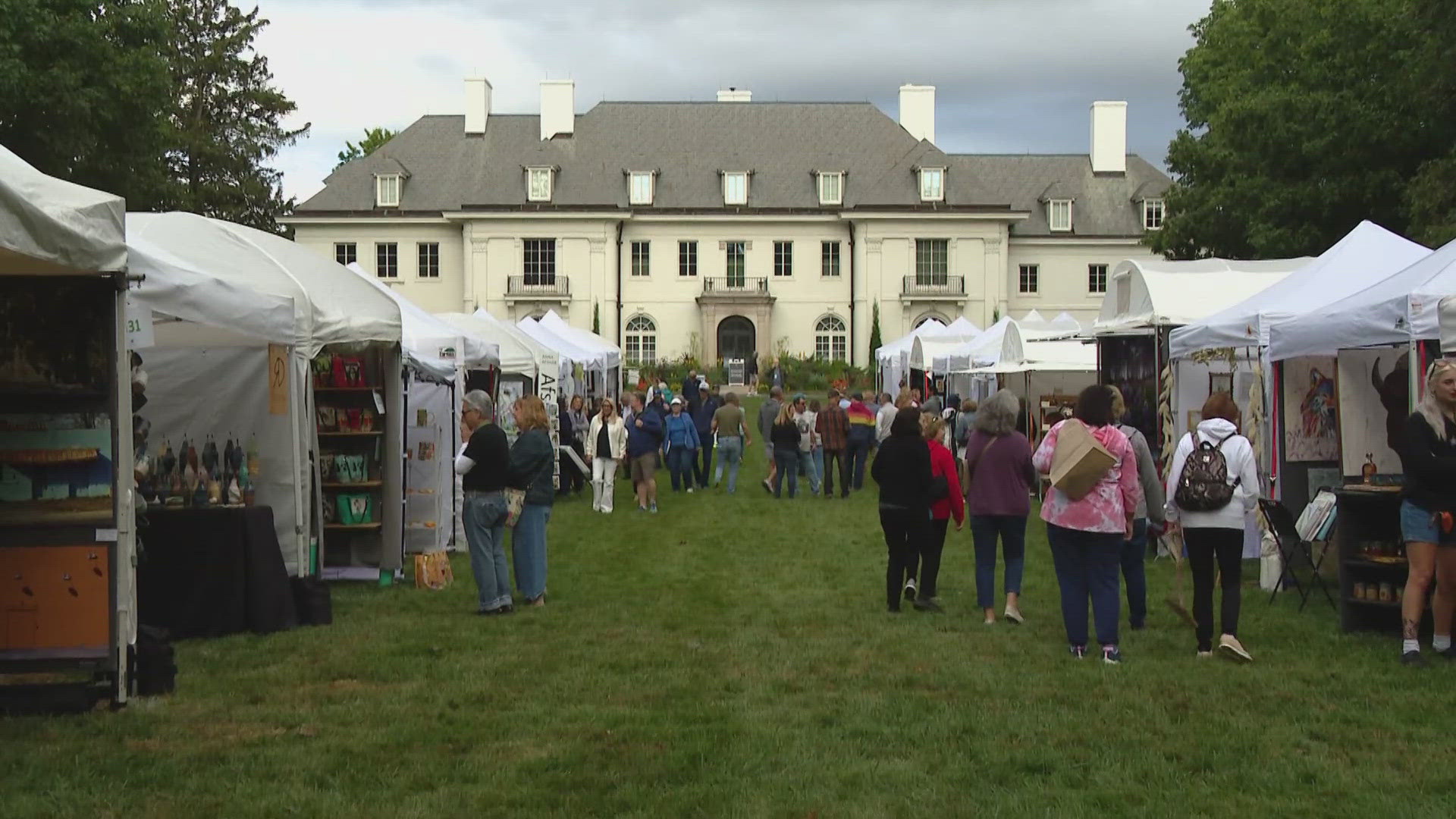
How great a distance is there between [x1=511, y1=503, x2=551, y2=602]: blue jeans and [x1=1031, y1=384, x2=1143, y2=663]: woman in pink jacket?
4073 mm

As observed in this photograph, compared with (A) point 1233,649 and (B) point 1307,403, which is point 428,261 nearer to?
(B) point 1307,403

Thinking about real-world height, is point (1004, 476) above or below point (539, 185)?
below

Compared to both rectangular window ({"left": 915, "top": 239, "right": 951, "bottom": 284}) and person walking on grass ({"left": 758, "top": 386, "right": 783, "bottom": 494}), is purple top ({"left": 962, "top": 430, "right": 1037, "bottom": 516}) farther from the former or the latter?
rectangular window ({"left": 915, "top": 239, "right": 951, "bottom": 284})

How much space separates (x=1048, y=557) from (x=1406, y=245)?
14.5 feet

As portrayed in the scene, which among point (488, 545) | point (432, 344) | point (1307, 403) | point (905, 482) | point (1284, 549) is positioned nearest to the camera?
point (905, 482)

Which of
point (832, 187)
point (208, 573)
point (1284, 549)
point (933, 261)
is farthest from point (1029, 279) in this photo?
point (208, 573)

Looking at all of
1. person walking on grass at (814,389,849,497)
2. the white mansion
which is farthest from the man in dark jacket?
the white mansion

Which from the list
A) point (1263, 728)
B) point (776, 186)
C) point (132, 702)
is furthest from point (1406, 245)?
point (776, 186)

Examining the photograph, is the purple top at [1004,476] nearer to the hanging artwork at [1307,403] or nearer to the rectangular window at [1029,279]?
the hanging artwork at [1307,403]

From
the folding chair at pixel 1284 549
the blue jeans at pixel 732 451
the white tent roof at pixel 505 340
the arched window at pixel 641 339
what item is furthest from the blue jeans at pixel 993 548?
the arched window at pixel 641 339

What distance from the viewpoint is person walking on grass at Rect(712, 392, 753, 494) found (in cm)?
2203

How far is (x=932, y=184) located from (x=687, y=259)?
10.4 metres

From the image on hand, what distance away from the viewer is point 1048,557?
1458 centimetres

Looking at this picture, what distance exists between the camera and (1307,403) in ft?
41.0
